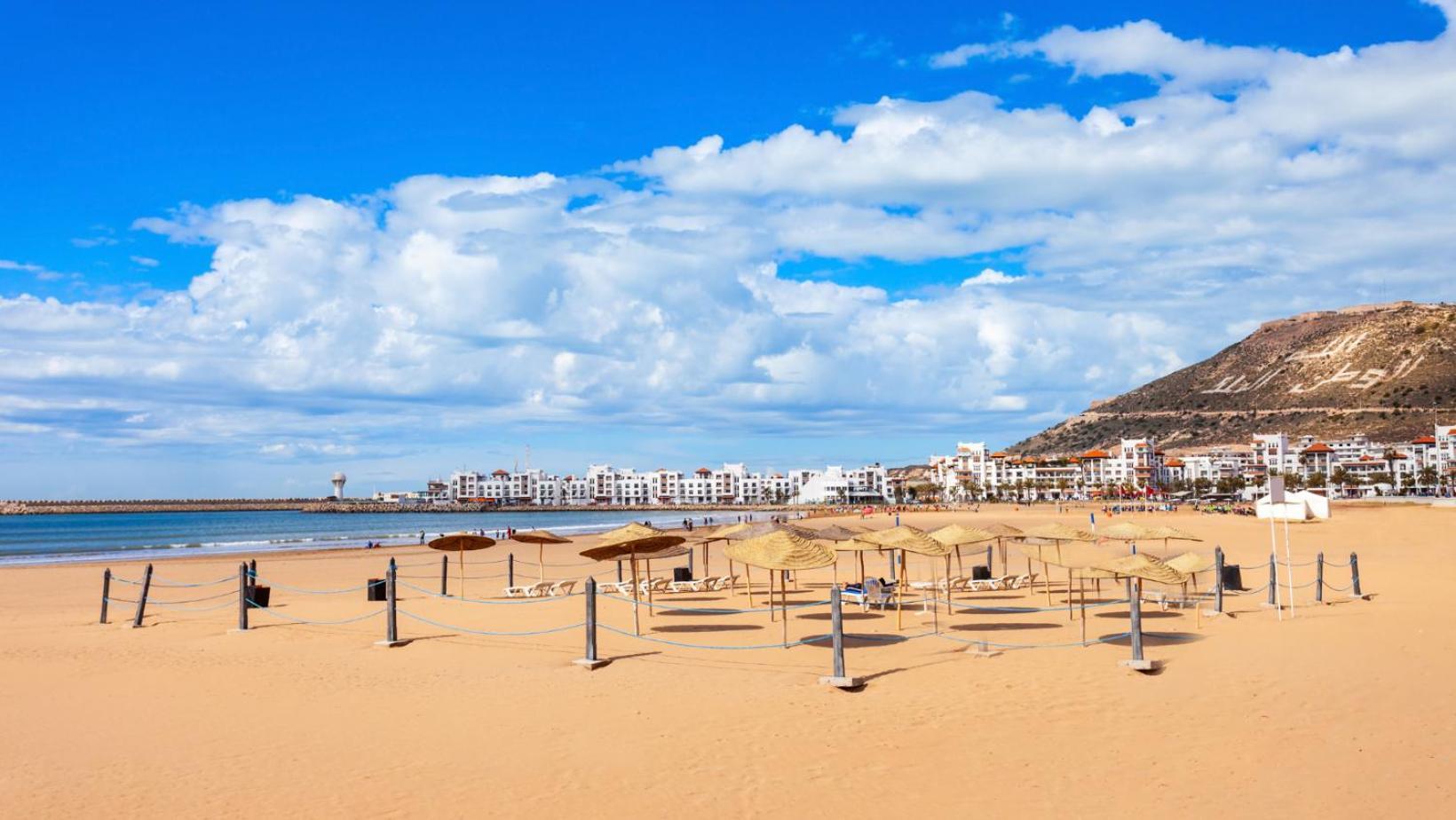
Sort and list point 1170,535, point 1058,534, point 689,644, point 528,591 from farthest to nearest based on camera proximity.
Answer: point 528,591 → point 1170,535 → point 1058,534 → point 689,644

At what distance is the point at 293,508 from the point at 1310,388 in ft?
539

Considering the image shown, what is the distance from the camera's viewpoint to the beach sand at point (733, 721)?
7.21m

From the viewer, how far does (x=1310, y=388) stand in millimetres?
126125

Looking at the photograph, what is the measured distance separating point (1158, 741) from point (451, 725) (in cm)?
629

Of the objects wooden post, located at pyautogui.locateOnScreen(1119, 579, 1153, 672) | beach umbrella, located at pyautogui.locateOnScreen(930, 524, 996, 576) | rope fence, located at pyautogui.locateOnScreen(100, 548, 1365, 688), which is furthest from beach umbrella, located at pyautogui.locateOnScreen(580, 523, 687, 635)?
wooden post, located at pyautogui.locateOnScreen(1119, 579, 1153, 672)

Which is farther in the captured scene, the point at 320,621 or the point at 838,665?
the point at 320,621

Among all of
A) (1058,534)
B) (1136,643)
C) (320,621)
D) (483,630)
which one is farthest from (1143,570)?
(320,621)

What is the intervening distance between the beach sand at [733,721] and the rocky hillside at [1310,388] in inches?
4255

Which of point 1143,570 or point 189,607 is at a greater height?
point 1143,570

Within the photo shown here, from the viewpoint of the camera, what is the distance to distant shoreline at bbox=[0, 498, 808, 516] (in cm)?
15638

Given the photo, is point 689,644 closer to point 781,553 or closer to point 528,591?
point 781,553

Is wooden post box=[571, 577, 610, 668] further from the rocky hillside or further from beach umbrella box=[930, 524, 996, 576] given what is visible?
the rocky hillside

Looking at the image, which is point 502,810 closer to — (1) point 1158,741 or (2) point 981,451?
(1) point 1158,741

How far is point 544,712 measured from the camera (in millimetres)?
9648
